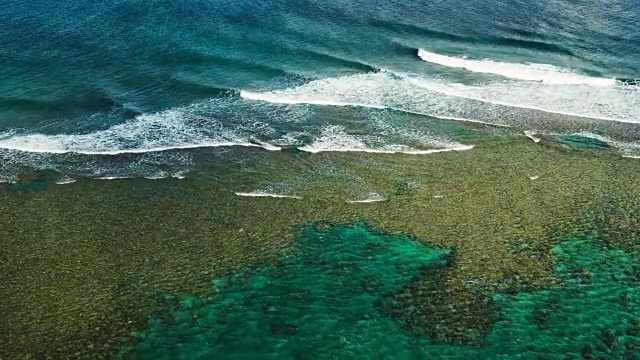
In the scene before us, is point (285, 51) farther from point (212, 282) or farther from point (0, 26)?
point (212, 282)

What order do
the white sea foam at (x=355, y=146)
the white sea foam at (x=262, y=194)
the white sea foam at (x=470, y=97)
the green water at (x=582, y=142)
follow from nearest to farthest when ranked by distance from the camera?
the white sea foam at (x=262, y=194), the white sea foam at (x=355, y=146), the green water at (x=582, y=142), the white sea foam at (x=470, y=97)

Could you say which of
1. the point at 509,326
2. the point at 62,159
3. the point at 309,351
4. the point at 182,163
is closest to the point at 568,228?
the point at 509,326

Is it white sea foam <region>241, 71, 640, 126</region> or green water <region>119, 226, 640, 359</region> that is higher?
white sea foam <region>241, 71, 640, 126</region>

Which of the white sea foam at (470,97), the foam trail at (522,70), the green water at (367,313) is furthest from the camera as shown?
the foam trail at (522,70)

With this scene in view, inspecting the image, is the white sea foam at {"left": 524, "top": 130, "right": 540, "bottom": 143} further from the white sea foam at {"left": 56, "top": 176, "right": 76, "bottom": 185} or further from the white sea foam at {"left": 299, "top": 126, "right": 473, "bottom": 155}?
the white sea foam at {"left": 56, "top": 176, "right": 76, "bottom": 185}

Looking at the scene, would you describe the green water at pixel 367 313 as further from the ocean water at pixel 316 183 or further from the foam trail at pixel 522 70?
the foam trail at pixel 522 70

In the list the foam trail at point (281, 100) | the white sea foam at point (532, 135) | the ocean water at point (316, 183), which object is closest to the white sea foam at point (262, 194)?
the ocean water at point (316, 183)

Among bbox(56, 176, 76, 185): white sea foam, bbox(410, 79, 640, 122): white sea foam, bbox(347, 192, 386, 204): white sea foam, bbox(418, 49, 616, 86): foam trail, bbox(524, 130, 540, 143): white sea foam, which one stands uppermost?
bbox(418, 49, 616, 86): foam trail

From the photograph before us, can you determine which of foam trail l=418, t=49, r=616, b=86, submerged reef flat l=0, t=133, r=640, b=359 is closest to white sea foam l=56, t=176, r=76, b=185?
submerged reef flat l=0, t=133, r=640, b=359
